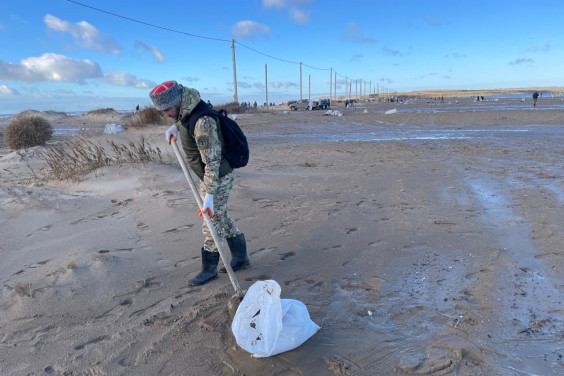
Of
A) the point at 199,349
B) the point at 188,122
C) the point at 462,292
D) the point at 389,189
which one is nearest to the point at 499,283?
the point at 462,292

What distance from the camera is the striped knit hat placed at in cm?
315

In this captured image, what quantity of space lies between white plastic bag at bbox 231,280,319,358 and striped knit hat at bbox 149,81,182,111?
1621 millimetres

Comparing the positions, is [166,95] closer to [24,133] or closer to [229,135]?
[229,135]

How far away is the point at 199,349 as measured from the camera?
2.86 m

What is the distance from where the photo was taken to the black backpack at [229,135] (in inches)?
131

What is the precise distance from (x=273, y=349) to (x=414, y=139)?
554 inches

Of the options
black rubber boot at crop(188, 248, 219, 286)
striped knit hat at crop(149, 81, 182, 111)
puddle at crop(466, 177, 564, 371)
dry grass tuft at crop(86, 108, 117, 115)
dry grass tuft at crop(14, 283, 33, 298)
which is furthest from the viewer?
dry grass tuft at crop(86, 108, 117, 115)

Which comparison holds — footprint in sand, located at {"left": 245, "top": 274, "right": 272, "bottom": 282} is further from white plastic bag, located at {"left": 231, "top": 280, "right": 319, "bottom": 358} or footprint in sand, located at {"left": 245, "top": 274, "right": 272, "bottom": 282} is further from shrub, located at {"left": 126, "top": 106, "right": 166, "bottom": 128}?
shrub, located at {"left": 126, "top": 106, "right": 166, "bottom": 128}

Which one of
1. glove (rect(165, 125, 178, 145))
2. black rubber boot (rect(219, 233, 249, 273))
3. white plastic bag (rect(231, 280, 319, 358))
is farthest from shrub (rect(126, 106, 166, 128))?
white plastic bag (rect(231, 280, 319, 358))

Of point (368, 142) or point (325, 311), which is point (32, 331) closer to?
point (325, 311)

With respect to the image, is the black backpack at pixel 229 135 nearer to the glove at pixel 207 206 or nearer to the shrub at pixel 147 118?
the glove at pixel 207 206

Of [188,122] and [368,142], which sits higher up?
[188,122]

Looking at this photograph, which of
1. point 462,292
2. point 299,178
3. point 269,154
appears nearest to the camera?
point 462,292

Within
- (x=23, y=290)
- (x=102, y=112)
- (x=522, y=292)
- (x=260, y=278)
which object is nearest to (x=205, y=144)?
(x=260, y=278)
